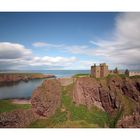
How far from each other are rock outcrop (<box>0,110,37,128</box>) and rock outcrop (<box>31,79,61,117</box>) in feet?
0.41

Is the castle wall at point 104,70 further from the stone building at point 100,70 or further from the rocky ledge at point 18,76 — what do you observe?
the rocky ledge at point 18,76

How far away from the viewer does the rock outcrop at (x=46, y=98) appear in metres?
4.19

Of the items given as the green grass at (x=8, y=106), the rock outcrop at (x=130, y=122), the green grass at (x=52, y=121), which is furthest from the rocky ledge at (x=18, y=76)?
the rock outcrop at (x=130, y=122)

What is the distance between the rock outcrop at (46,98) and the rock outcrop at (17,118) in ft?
0.41

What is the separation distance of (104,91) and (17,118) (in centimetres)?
152

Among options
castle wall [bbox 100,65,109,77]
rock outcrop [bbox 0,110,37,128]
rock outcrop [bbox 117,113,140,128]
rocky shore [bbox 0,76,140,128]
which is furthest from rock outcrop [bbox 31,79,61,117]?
rock outcrop [bbox 117,113,140,128]

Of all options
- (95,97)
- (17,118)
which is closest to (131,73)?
(95,97)

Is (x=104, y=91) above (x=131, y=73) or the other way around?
the other way around

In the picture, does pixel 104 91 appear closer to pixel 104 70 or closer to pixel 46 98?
pixel 104 70

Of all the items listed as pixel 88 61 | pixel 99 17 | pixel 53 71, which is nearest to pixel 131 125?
pixel 88 61

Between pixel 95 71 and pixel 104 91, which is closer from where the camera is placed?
pixel 95 71

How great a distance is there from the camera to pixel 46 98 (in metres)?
4.22
